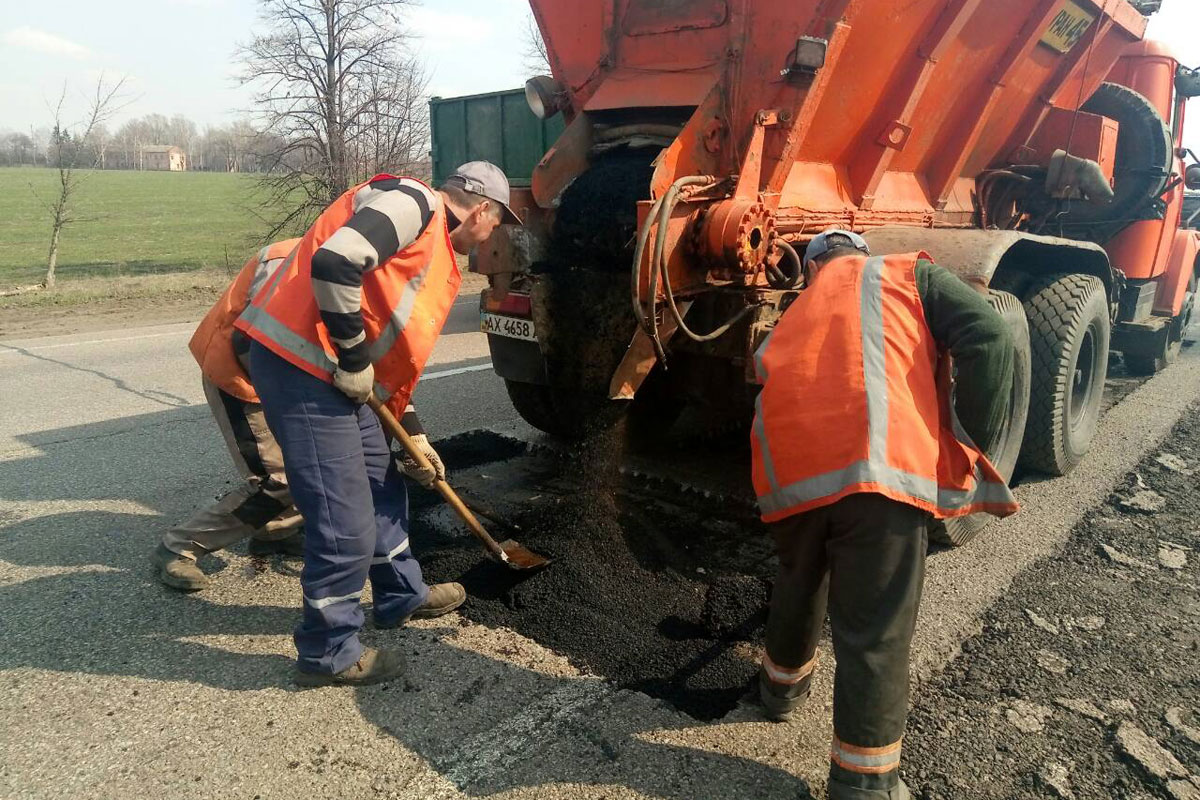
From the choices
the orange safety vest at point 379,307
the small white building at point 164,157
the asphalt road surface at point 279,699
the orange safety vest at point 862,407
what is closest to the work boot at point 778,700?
the asphalt road surface at point 279,699

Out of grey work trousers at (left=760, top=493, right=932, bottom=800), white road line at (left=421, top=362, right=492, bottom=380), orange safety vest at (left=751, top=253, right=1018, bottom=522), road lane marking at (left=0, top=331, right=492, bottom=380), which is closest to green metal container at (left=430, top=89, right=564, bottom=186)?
white road line at (left=421, top=362, right=492, bottom=380)

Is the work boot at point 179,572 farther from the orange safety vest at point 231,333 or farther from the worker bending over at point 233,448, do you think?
the orange safety vest at point 231,333

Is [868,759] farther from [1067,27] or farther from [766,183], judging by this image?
[1067,27]

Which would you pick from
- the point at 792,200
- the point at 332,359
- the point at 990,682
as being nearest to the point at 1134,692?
the point at 990,682

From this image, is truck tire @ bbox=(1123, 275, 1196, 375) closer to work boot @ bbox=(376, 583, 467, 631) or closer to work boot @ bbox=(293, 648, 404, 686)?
work boot @ bbox=(376, 583, 467, 631)

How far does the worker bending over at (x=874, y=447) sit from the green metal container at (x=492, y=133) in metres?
7.83

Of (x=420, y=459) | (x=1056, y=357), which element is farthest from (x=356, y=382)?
(x=1056, y=357)

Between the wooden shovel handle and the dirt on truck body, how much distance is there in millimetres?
739

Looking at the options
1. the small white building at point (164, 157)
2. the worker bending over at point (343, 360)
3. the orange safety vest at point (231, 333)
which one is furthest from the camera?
the small white building at point (164, 157)

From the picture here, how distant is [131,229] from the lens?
85.0 feet

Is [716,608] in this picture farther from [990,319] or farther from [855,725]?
[990,319]

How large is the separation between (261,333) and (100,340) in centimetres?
711

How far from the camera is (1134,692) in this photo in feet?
8.39

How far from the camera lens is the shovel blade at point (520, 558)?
321 centimetres
